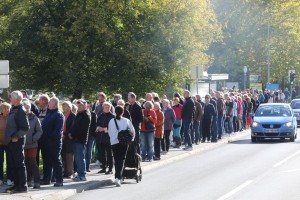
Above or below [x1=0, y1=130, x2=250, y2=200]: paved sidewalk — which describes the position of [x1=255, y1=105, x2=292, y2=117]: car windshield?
above

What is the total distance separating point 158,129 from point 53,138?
6899mm

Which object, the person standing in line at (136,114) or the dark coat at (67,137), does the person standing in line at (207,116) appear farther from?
the dark coat at (67,137)

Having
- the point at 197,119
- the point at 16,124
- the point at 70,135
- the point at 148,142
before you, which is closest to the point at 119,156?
the point at 70,135

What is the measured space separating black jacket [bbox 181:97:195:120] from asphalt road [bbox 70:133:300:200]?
136cm

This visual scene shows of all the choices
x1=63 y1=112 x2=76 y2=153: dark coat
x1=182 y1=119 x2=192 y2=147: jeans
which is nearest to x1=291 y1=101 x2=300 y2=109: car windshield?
x1=182 y1=119 x2=192 y2=147: jeans

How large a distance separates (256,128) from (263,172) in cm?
1115

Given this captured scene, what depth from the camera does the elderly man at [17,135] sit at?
14.8 meters

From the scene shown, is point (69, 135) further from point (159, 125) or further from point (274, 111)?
point (274, 111)

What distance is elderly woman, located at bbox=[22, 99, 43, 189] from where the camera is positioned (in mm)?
15648

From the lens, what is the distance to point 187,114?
25.7 meters

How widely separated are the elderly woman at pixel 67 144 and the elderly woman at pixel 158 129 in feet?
15.4

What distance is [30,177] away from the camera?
16.5 m

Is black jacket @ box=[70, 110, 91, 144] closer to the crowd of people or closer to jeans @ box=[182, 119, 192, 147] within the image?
the crowd of people

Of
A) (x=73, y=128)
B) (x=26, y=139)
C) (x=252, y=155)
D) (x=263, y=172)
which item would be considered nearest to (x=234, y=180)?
(x=263, y=172)
